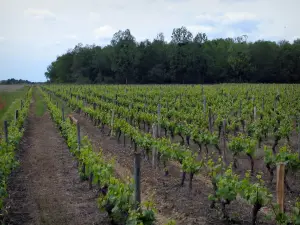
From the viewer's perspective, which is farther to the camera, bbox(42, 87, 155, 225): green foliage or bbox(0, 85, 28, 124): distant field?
bbox(0, 85, 28, 124): distant field

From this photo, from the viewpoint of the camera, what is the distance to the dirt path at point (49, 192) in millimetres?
7465

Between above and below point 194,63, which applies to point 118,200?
below

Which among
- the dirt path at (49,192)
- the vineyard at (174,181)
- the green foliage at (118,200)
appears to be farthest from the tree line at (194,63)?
the green foliage at (118,200)

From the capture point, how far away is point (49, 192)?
9.05 m

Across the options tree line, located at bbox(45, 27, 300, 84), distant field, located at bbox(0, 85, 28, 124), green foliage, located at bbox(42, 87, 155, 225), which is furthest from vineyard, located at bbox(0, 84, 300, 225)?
tree line, located at bbox(45, 27, 300, 84)

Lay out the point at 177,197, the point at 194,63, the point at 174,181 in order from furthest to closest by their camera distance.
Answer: the point at 194,63
the point at 174,181
the point at 177,197

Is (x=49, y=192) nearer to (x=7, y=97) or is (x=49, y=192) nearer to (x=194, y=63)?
(x=7, y=97)

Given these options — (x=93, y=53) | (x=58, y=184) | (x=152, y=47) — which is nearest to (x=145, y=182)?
(x=58, y=184)

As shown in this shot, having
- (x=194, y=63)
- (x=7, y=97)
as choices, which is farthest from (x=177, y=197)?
(x=194, y=63)

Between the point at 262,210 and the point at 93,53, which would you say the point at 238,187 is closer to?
the point at 262,210

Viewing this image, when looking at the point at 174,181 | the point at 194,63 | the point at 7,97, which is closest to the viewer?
the point at 174,181

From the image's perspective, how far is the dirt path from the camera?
7.46m

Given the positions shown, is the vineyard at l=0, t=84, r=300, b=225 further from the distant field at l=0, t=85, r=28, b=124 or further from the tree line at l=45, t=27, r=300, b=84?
the tree line at l=45, t=27, r=300, b=84

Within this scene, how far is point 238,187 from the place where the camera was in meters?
6.56
